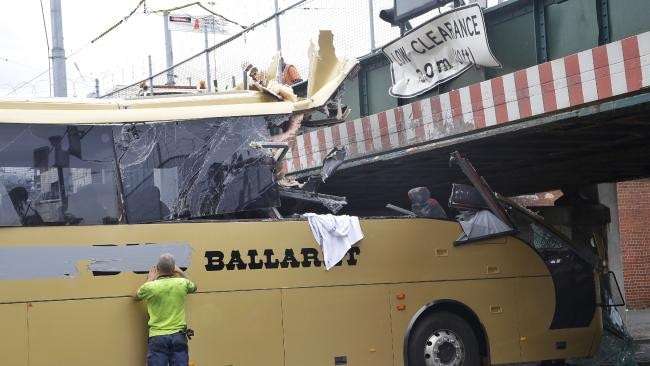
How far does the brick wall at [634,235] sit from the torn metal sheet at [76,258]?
57.8ft

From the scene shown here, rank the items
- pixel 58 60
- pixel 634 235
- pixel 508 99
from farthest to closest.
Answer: pixel 634 235, pixel 58 60, pixel 508 99

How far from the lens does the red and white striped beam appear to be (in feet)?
32.8

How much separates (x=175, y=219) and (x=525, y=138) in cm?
534

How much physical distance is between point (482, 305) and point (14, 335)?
5.86 metres

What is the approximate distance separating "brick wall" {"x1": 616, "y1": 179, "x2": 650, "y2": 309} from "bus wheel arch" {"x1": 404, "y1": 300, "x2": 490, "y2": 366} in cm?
1402

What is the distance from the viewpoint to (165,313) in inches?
351

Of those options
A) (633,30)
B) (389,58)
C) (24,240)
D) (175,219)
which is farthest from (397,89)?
(24,240)

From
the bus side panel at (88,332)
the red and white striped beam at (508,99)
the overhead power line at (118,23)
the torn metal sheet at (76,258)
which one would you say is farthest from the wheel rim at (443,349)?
the overhead power line at (118,23)

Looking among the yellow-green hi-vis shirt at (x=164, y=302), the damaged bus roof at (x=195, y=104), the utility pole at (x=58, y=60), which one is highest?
the utility pole at (x=58, y=60)

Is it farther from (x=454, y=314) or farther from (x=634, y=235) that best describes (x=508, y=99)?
(x=634, y=235)

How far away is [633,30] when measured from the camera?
33.7 feet

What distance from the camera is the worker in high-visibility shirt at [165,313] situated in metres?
8.88

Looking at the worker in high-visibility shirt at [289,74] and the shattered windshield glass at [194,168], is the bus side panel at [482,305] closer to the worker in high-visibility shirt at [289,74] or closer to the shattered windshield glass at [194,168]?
the shattered windshield glass at [194,168]

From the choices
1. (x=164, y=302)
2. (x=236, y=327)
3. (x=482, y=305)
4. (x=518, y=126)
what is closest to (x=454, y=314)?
(x=482, y=305)
